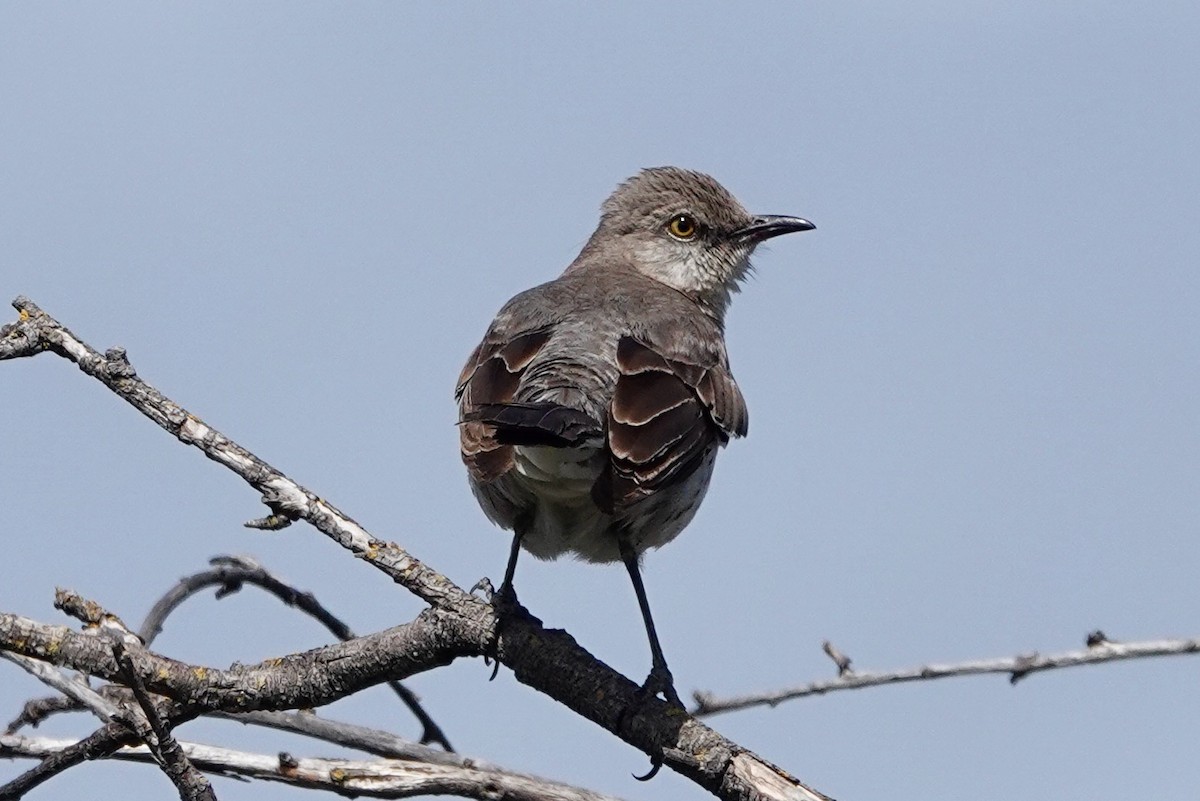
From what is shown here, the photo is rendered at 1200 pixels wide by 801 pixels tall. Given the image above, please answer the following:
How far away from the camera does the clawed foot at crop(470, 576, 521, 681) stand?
16.0ft

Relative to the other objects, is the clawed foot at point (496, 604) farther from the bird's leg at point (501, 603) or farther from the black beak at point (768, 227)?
the black beak at point (768, 227)

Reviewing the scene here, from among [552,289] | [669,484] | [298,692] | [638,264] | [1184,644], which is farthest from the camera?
[638,264]

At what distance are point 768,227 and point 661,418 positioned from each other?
2.93 m

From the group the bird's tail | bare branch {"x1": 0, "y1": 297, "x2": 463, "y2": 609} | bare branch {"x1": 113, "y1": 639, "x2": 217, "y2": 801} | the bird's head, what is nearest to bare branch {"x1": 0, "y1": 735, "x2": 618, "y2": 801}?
bare branch {"x1": 113, "y1": 639, "x2": 217, "y2": 801}

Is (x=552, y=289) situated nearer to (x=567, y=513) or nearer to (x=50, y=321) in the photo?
(x=567, y=513)

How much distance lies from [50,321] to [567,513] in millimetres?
2161

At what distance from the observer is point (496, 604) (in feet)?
16.6

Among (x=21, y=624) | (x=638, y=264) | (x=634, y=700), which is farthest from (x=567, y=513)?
(x=638, y=264)

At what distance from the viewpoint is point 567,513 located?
5.81 meters

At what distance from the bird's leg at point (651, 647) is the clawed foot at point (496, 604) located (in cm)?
54

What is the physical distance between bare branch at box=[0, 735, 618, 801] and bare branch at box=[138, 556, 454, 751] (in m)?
0.73

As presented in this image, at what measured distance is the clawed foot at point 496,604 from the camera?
192 inches

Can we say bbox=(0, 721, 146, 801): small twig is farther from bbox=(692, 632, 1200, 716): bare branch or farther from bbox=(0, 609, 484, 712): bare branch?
bbox=(692, 632, 1200, 716): bare branch

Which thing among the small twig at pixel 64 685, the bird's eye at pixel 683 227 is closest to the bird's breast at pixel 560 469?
the small twig at pixel 64 685
